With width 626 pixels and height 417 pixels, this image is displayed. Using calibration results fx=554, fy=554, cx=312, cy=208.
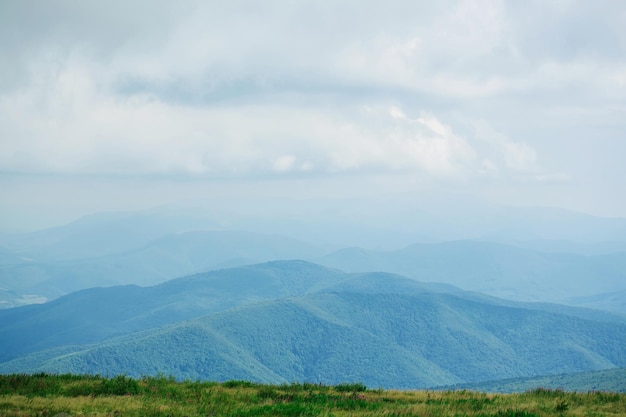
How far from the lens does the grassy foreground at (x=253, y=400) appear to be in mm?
19469

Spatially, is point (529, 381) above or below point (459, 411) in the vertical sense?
below

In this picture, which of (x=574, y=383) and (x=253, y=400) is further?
(x=574, y=383)

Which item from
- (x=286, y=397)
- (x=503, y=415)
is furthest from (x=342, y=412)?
(x=503, y=415)

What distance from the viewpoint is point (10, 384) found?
22.8 metres

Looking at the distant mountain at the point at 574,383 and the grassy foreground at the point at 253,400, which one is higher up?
the grassy foreground at the point at 253,400

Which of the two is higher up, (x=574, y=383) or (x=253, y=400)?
(x=253, y=400)

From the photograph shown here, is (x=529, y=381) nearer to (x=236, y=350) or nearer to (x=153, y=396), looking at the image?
(x=153, y=396)

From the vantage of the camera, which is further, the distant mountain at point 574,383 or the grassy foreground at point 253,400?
the distant mountain at point 574,383

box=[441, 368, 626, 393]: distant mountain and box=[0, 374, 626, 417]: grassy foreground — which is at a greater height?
box=[0, 374, 626, 417]: grassy foreground

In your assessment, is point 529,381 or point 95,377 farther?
point 529,381

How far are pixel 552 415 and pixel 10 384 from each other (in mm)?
21194

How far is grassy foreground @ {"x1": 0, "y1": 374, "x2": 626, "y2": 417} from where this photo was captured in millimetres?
19469

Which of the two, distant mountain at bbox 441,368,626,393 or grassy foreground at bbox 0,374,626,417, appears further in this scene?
distant mountain at bbox 441,368,626,393

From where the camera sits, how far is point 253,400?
2217cm
